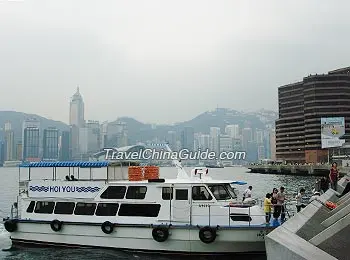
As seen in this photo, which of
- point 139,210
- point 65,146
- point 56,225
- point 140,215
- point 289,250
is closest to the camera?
point 289,250

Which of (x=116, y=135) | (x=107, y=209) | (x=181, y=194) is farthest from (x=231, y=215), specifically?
(x=116, y=135)

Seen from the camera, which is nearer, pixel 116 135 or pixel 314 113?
pixel 116 135

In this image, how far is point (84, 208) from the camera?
19.2 meters

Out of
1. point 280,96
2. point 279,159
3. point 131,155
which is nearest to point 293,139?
point 279,159

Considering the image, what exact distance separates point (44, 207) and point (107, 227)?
3.75 metres

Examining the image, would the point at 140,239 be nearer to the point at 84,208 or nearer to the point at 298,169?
the point at 84,208

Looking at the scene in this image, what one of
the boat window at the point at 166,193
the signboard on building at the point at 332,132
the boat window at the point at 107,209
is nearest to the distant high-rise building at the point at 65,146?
the signboard on building at the point at 332,132

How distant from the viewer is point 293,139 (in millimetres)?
161875

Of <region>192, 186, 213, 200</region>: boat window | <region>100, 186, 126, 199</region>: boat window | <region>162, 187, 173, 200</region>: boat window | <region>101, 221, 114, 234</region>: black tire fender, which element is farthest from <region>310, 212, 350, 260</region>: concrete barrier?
<region>100, 186, 126, 199</region>: boat window

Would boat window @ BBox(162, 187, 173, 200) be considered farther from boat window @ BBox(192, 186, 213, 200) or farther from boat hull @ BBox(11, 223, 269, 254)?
boat hull @ BBox(11, 223, 269, 254)

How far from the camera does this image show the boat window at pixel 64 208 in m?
19.5

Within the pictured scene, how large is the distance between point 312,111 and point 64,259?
143574 millimetres

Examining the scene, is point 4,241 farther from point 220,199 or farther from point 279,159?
point 279,159

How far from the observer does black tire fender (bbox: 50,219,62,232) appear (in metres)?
19.2
